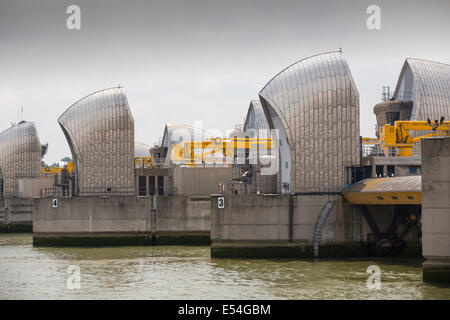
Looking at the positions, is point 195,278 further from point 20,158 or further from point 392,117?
point 20,158

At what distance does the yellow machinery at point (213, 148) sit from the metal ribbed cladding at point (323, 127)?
52.4 ft

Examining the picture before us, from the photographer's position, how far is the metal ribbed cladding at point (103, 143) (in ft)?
198

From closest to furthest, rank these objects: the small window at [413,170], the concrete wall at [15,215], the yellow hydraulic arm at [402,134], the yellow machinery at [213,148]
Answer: the small window at [413,170], the yellow hydraulic arm at [402,134], the yellow machinery at [213,148], the concrete wall at [15,215]

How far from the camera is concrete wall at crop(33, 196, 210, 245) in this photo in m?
58.2

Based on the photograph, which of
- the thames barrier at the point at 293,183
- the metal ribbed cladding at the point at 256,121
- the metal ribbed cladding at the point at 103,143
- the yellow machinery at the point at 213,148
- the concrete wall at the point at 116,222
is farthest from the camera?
the metal ribbed cladding at the point at 256,121

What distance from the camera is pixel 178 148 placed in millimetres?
77438

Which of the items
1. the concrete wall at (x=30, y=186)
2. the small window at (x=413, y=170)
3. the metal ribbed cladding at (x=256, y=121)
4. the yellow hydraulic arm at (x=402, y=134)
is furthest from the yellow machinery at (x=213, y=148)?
the small window at (x=413, y=170)

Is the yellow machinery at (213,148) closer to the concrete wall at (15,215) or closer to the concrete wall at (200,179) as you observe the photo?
the concrete wall at (200,179)

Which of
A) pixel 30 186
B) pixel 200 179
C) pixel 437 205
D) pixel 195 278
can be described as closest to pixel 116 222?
pixel 200 179

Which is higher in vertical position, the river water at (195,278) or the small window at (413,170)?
the small window at (413,170)

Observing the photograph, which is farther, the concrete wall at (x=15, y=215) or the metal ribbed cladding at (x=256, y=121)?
the metal ribbed cladding at (x=256, y=121)

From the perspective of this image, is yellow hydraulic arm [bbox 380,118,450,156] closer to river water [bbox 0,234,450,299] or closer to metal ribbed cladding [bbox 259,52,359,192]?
metal ribbed cladding [bbox 259,52,359,192]

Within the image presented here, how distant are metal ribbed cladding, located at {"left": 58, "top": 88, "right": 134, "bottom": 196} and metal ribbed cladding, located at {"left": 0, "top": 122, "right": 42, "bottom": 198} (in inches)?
996
